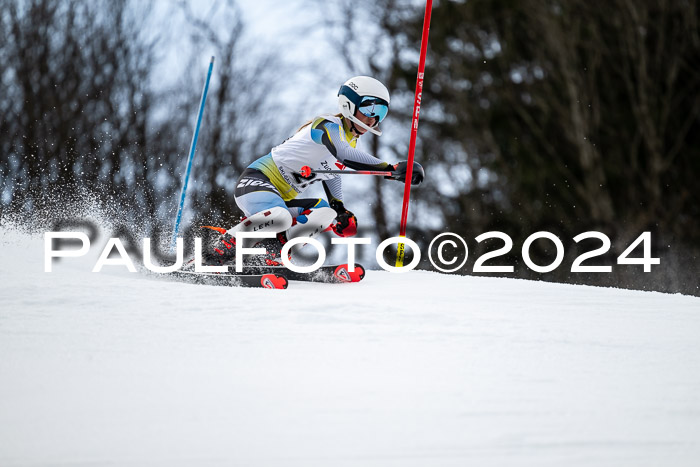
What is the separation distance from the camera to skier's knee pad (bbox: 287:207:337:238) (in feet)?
17.5

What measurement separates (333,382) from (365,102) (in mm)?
2955

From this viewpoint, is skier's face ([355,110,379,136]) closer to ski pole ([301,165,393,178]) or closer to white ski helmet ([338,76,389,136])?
white ski helmet ([338,76,389,136])

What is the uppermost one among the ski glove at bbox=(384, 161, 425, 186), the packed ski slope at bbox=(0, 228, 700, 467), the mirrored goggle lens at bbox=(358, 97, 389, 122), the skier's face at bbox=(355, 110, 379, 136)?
the mirrored goggle lens at bbox=(358, 97, 389, 122)

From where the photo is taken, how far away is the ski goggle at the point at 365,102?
519cm

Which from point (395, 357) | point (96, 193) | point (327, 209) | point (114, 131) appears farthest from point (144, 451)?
point (114, 131)

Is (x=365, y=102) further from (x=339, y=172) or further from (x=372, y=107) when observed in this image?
(x=339, y=172)

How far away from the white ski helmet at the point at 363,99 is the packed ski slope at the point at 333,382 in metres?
1.55

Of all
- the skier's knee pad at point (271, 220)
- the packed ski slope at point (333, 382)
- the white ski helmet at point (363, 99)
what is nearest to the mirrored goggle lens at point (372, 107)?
the white ski helmet at point (363, 99)

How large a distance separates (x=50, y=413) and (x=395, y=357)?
1.23 metres

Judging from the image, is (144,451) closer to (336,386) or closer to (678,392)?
(336,386)

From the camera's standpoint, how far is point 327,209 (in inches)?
211

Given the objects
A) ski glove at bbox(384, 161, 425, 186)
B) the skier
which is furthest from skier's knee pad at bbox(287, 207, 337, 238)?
ski glove at bbox(384, 161, 425, 186)

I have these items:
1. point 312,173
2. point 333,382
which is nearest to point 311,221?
point 312,173

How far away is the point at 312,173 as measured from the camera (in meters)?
5.43
